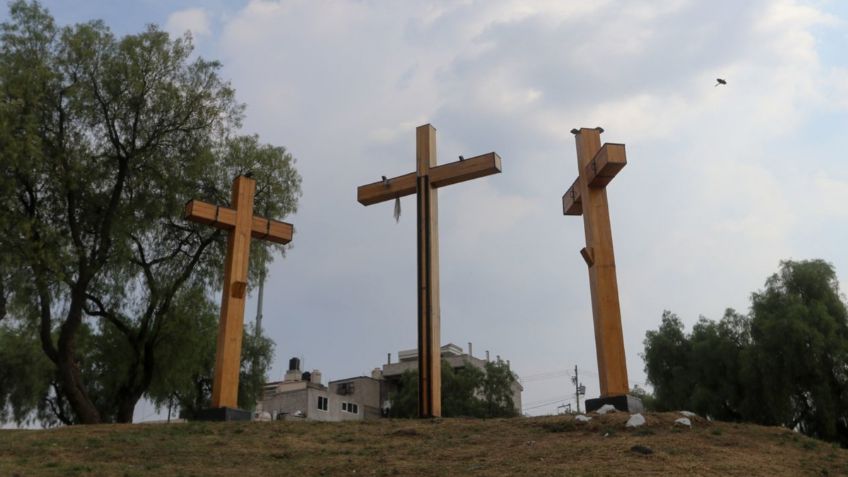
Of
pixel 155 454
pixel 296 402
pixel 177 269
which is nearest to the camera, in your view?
pixel 155 454

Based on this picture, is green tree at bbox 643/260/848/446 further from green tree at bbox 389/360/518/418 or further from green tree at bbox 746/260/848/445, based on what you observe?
green tree at bbox 389/360/518/418

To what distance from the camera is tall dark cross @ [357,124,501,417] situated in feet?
46.7

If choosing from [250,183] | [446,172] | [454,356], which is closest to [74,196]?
[250,183]

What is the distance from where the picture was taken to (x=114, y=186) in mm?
19594

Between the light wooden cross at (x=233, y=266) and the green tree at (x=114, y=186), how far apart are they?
15.6ft

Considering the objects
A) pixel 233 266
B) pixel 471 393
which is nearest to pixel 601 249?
pixel 233 266

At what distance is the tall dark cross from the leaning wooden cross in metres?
1.99

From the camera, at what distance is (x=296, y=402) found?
2158 inches

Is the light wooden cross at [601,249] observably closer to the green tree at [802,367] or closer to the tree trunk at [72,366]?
the tree trunk at [72,366]

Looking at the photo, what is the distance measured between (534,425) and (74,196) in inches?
525

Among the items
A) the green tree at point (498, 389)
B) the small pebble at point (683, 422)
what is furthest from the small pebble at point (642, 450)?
the green tree at point (498, 389)

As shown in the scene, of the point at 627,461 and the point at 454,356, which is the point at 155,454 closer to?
the point at 627,461

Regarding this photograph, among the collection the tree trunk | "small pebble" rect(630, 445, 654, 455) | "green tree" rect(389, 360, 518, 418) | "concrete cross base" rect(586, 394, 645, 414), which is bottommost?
"small pebble" rect(630, 445, 654, 455)

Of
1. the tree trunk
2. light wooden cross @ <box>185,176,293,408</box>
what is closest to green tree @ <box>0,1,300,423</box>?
the tree trunk
